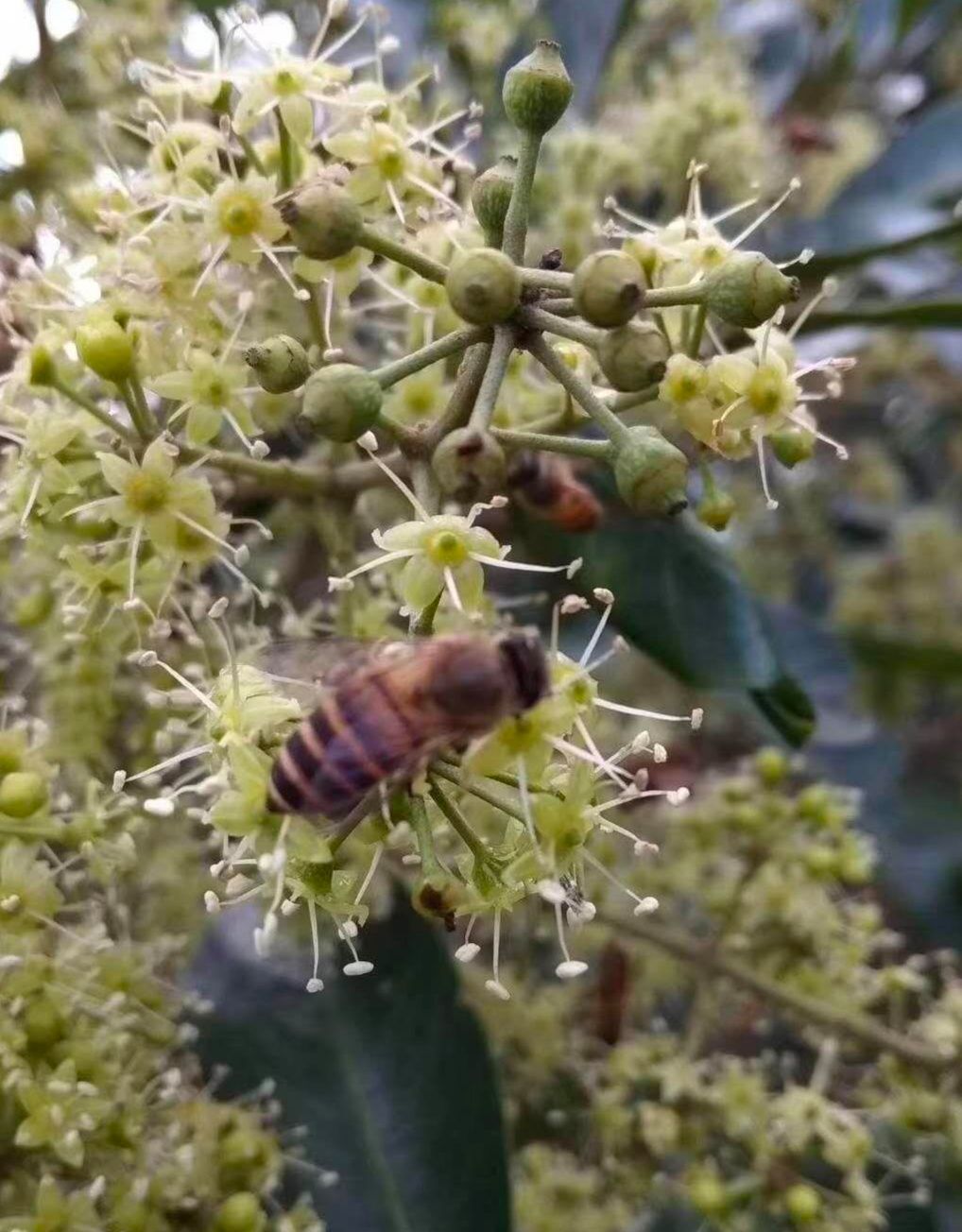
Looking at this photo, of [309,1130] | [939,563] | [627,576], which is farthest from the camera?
[939,563]

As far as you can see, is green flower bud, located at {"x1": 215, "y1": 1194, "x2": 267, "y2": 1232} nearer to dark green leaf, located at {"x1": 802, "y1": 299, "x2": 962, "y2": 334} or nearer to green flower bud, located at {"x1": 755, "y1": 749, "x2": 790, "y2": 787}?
green flower bud, located at {"x1": 755, "y1": 749, "x2": 790, "y2": 787}

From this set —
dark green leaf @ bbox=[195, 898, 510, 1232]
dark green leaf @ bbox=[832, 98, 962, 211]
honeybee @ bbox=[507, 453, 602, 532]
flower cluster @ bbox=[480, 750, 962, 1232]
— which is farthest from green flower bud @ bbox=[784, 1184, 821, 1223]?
dark green leaf @ bbox=[832, 98, 962, 211]

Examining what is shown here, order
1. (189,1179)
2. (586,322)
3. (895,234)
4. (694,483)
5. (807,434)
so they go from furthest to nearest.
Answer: (895,234) < (694,483) < (189,1179) < (807,434) < (586,322)

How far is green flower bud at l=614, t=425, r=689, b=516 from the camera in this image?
1117mm

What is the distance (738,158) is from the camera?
107 inches

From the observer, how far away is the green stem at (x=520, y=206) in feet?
3.79

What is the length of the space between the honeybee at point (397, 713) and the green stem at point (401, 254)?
0.34m

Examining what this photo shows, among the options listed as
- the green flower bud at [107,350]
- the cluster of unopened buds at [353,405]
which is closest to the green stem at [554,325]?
the cluster of unopened buds at [353,405]

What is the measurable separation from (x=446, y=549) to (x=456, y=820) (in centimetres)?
22

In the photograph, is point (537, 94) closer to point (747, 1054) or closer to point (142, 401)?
point (142, 401)

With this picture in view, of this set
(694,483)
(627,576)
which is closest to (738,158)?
(694,483)

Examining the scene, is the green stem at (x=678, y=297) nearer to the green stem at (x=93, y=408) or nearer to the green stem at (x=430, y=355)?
the green stem at (x=430, y=355)

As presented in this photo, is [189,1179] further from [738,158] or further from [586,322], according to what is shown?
[738,158]

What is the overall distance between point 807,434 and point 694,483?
82 centimetres
